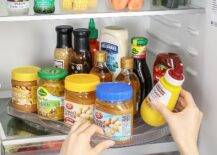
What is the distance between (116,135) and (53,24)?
1.90ft

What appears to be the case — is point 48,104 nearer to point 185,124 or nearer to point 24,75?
point 24,75

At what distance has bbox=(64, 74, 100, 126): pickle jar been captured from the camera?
45.8 inches

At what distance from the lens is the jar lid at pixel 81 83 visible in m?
1.16

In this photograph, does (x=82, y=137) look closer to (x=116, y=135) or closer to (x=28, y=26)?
(x=116, y=135)

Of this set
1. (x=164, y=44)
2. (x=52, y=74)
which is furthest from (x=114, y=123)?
(x=164, y=44)

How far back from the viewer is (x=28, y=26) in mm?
1517

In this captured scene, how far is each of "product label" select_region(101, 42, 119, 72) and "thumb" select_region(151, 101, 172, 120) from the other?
22cm

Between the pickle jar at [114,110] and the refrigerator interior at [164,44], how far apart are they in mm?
234

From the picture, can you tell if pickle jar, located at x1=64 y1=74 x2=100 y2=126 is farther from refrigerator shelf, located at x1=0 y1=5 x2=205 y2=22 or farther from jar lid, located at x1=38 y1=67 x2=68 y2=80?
refrigerator shelf, located at x1=0 y1=5 x2=205 y2=22

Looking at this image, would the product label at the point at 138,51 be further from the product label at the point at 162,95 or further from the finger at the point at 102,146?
the finger at the point at 102,146

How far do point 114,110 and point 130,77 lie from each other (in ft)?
0.59

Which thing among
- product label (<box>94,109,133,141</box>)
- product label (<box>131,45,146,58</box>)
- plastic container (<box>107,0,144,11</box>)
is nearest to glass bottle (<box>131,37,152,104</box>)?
product label (<box>131,45,146,58</box>)

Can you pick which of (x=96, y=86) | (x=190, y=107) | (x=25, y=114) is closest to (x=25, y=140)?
(x=25, y=114)

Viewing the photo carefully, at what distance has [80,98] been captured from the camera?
3.84 ft
